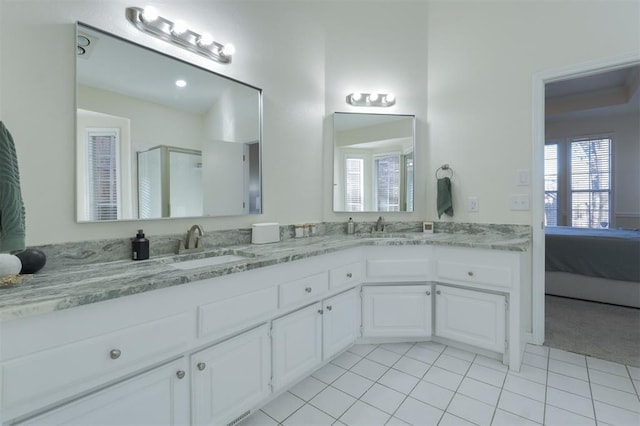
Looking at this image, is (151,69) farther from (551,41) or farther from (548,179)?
(548,179)

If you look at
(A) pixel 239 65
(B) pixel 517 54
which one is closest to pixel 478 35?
(B) pixel 517 54

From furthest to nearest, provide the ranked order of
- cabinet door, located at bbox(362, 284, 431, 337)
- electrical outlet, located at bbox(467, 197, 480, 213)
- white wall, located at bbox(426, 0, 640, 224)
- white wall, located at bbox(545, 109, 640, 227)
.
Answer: white wall, located at bbox(545, 109, 640, 227)
electrical outlet, located at bbox(467, 197, 480, 213)
cabinet door, located at bbox(362, 284, 431, 337)
white wall, located at bbox(426, 0, 640, 224)

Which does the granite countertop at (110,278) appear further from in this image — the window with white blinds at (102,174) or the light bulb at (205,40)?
the light bulb at (205,40)

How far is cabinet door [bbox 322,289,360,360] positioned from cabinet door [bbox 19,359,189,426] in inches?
35.3

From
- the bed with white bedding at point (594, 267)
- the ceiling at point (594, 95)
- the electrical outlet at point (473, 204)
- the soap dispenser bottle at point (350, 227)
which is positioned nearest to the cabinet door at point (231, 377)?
the soap dispenser bottle at point (350, 227)

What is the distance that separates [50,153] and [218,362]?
1.19 metres

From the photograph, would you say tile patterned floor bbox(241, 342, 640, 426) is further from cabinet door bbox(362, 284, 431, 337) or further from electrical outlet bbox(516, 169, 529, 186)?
electrical outlet bbox(516, 169, 529, 186)

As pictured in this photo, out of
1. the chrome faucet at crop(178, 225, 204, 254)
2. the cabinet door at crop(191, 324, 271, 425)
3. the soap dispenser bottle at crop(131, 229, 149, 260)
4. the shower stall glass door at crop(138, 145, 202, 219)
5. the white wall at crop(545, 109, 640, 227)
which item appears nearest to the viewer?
the cabinet door at crop(191, 324, 271, 425)

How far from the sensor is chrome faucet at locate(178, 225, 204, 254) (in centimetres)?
179

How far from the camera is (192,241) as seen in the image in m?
1.81

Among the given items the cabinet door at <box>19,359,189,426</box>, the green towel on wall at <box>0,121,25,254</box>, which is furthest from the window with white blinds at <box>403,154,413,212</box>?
the green towel on wall at <box>0,121,25,254</box>

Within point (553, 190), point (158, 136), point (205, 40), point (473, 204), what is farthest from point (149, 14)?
point (553, 190)

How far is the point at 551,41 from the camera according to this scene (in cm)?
231

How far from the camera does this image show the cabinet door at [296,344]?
1618mm
